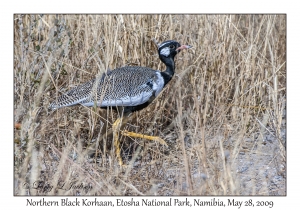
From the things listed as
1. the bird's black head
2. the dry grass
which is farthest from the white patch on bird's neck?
the dry grass

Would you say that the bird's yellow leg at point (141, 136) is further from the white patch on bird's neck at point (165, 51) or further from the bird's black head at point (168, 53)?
the white patch on bird's neck at point (165, 51)

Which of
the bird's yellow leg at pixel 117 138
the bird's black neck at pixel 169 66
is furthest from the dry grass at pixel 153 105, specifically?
the bird's black neck at pixel 169 66

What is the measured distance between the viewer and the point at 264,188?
13.0ft

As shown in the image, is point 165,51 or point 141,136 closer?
point 141,136

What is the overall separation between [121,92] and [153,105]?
0.48 metres

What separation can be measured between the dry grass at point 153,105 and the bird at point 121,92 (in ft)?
0.37

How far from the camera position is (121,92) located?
5031 mm

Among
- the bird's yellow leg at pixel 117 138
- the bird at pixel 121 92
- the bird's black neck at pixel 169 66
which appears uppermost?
the bird's black neck at pixel 169 66

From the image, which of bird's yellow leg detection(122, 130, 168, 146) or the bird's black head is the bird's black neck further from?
bird's yellow leg detection(122, 130, 168, 146)

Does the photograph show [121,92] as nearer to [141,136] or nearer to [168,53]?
[141,136]

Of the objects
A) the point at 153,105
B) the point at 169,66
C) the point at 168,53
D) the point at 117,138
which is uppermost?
the point at 168,53

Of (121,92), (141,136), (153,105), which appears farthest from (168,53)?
(141,136)

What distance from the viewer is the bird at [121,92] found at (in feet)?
16.0

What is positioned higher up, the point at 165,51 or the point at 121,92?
the point at 165,51
